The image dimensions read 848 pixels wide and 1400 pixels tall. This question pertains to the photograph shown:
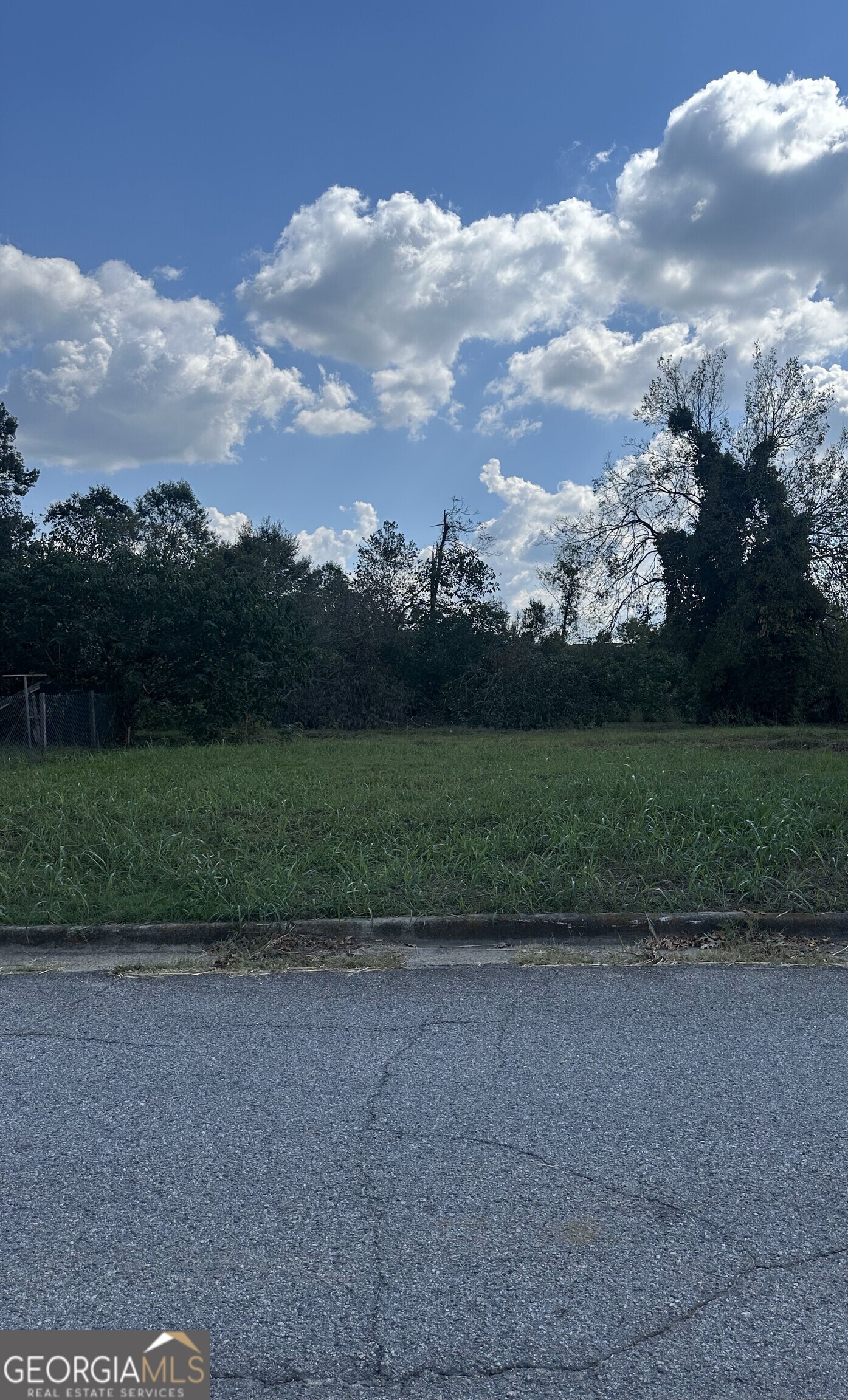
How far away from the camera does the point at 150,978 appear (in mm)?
4957

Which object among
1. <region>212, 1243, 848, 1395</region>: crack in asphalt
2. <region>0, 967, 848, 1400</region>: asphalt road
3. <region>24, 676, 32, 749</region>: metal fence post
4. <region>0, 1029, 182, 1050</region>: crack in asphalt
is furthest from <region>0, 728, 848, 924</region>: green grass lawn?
<region>24, 676, 32, 749</region>: metal fence post

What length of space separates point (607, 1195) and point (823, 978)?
8.58 feet

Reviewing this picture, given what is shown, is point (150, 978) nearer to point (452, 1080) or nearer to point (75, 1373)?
point (452, 1080)

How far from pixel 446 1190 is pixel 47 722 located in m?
15.3

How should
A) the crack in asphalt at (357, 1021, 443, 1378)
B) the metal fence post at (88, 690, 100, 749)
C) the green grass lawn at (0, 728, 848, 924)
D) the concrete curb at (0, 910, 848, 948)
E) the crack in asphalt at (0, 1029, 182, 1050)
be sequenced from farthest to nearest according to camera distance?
1. the metal fence post at (88, 690, 100, 749)
2. the green grass lawn at (0, 728, 848, 924)
3. the concrete curb at (0, 910, 848, 948)
4. the crack in asphalt at (0, 1029, 182, 1050)
5. the crack in asphalt at (357, 1021, 443, 1378)

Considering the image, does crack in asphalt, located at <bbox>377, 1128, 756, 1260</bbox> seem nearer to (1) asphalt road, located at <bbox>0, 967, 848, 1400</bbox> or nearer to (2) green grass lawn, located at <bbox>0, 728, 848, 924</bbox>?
(1) asphalt road, located at <bbox>0, 967, 848, 1400</bbox>

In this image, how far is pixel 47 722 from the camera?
16.4 meters

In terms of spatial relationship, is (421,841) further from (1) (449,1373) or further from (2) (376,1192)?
(1) (449,1373)

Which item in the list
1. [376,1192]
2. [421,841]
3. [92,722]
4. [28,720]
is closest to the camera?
[376,1192]

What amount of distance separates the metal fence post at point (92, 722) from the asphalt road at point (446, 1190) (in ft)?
47.1

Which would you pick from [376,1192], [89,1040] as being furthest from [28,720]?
[376,1192]

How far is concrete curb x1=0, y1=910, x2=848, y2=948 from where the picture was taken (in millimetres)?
5648

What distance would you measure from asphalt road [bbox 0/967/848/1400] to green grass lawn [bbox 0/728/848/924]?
1540mm

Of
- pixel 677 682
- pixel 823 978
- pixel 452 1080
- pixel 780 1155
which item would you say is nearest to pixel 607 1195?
pixel 780 1155
